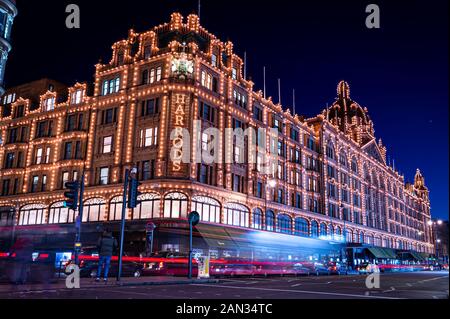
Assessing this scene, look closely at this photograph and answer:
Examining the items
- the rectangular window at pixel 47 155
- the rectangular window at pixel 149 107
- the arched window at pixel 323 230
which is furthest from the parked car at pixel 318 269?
the rectangular window at pixel 47 155

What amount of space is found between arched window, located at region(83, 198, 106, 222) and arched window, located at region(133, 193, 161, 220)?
4.40 m

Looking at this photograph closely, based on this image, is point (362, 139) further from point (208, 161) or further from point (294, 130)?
point (208, 161)

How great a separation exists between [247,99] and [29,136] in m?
26.8

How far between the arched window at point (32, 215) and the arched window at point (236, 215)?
67.7ft

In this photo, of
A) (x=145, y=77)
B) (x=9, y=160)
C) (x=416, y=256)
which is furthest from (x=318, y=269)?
(x=416, y=256)

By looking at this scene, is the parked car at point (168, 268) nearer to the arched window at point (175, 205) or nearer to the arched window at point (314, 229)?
the arched window at point (175, 205)

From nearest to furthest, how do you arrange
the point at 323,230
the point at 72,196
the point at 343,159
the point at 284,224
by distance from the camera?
the point at 72,196 → the point at 284,224 → the point at 323,230 → the point at 343,159

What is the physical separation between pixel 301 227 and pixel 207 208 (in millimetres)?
19571

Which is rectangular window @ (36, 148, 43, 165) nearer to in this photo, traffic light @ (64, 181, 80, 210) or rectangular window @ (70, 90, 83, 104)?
rectangular window @ (70, 90, 83, 104)

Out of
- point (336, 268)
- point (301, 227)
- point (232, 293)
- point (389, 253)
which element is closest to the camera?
point (232, 293)

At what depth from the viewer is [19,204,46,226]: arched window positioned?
49250 millimetres

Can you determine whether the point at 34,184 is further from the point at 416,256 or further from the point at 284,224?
the point at 416,256

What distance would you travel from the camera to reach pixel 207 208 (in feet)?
140
